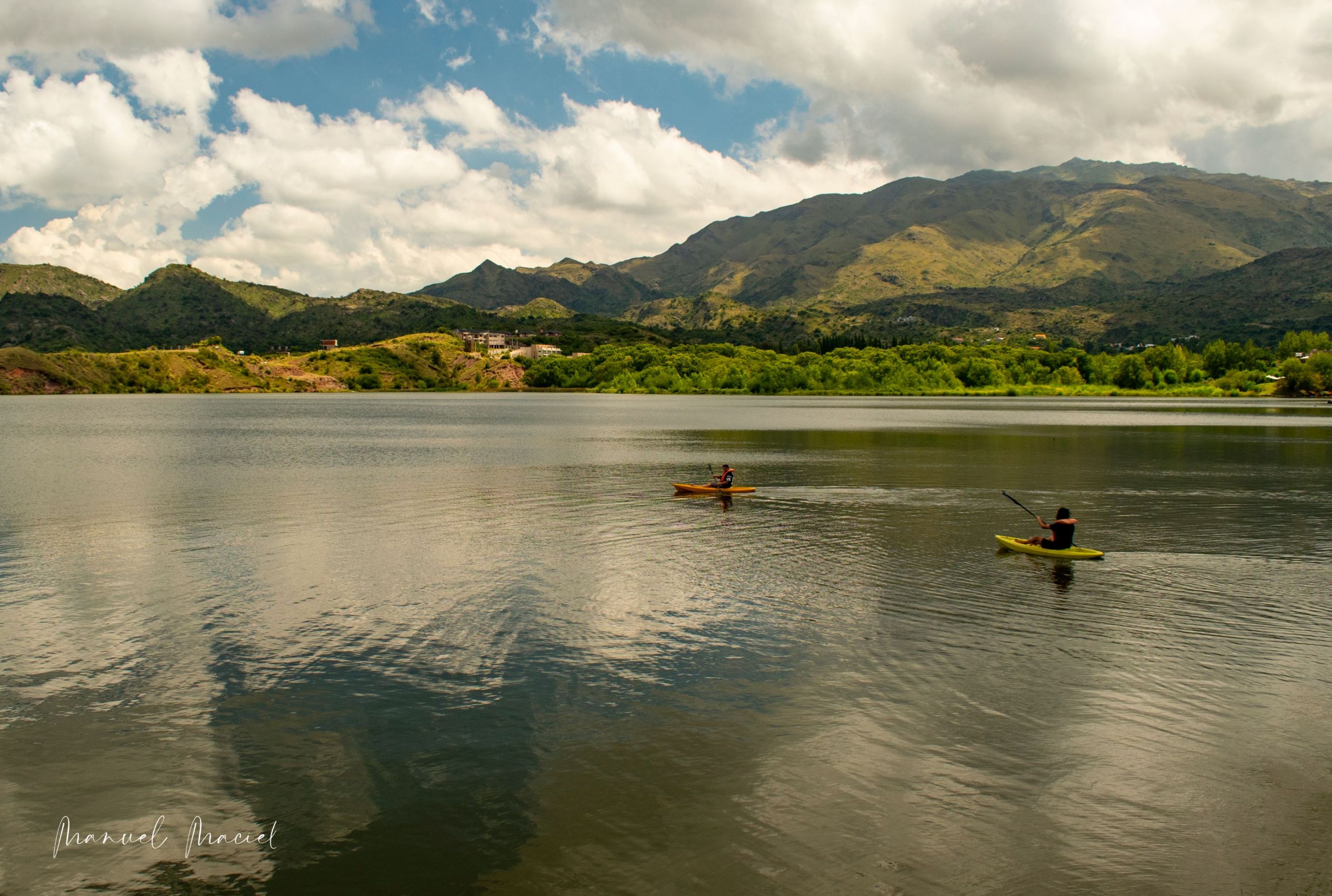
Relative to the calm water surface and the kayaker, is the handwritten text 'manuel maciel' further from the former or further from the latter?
the kayaker

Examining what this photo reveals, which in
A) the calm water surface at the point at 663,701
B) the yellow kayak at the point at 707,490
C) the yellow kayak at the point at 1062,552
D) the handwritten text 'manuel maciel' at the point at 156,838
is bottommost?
the handwritten text 'manuel maciel' at the point at 156,838

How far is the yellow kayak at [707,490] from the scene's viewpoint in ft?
191

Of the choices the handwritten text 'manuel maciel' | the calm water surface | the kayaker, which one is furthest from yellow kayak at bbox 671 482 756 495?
the handwritten text 'manuel maciel'

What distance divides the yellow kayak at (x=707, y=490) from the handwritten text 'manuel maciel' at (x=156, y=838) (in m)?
44.4

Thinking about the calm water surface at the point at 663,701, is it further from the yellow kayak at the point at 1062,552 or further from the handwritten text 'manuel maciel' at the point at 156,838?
the yellow kayak at the point at 1062,552

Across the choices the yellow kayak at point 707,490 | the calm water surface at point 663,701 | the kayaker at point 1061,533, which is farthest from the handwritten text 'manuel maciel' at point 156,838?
the yellow kayak at point 707,490

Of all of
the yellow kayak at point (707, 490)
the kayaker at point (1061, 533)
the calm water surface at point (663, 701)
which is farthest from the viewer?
the yellow kayak at point (707, 490)

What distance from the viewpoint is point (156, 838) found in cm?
1496

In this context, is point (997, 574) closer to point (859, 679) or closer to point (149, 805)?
point (859, 679)

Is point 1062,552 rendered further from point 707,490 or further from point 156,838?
point 156,838

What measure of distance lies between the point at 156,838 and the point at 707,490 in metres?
45.2

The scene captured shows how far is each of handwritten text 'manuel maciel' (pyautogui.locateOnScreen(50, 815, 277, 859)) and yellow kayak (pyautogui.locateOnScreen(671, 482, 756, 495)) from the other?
44.4 meters

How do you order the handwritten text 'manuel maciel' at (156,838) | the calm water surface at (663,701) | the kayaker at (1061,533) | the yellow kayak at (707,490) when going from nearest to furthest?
the calm water surface at (663,701) < the handwritten text 'manuel maciel' at (156,838) < the kayaker at (1061,533) < the yellow kayak at (707,490)

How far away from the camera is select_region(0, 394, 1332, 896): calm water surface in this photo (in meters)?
14.4
